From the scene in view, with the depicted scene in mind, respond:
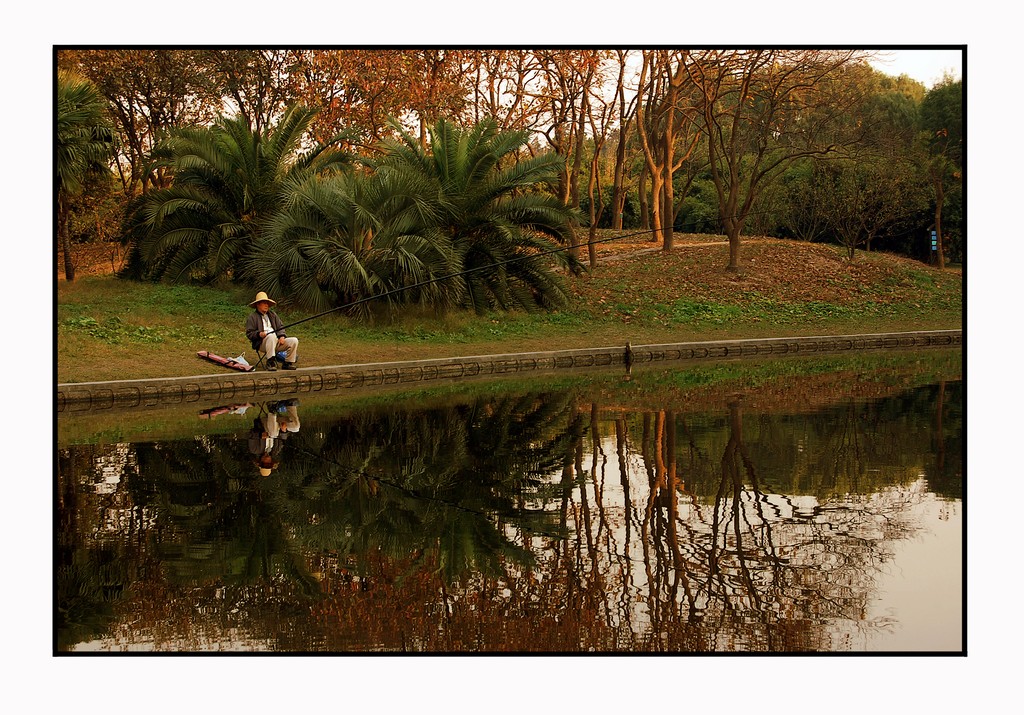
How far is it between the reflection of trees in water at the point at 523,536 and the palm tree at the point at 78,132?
1408 centimetres

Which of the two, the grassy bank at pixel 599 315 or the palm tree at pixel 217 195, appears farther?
the palm tree at pixel 217 195

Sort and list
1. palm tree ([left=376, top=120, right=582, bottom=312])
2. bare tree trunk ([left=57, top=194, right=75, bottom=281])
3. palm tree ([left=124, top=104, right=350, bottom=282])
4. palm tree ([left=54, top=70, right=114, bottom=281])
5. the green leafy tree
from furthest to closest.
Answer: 1. the green leafy tree
2. bare tree trunk ([left=57, top=194, right=75, bottom=281])
3. palm tree ([left=124, top=104, right=350, bottom=282])
4. palm tree ([left=376, top=120, right=582, bottom=312])
5. palm tree ([left=54, top=70, right=114, bottom=281])

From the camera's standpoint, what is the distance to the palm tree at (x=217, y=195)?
78.8ft

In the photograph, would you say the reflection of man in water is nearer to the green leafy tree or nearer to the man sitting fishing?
the man sitting fishing

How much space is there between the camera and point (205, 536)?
23.4 feet

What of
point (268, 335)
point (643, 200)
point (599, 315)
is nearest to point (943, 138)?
point (643, 200)

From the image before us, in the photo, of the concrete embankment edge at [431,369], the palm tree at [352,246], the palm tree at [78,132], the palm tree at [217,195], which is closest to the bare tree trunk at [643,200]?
the concrete embankment edge at [431,369]

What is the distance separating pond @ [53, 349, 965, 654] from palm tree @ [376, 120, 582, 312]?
1024 centimetres

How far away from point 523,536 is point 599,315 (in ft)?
58.0

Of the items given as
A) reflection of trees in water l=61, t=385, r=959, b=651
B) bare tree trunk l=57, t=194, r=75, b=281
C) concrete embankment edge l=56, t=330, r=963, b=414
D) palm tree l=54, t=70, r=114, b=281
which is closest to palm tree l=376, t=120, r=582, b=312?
concrete embankment edge l=56, t=330, r=963, b=414

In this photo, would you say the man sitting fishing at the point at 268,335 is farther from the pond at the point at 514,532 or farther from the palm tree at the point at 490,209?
the palm tree at the point at 490,209

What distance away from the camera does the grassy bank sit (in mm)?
17797

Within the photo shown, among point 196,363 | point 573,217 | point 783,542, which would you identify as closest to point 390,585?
point 783,542

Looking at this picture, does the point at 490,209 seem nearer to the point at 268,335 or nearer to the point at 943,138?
the point at 268,335
